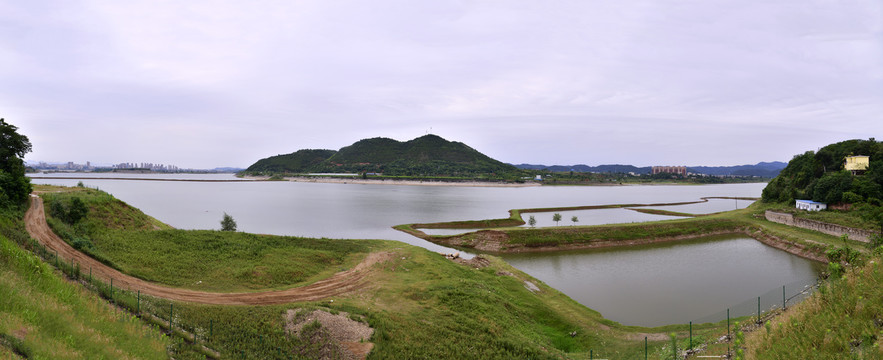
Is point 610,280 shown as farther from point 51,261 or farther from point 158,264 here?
point 51,261

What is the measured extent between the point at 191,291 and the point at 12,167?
20938 mm

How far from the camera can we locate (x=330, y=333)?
43.8 feet

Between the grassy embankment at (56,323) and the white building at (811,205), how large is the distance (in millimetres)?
72165

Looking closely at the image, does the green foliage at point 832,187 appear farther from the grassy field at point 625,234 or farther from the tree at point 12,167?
the tree at point 12,167

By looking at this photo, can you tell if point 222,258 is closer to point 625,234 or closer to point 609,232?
point 609,232

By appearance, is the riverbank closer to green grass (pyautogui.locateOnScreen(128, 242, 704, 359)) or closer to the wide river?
the wide river

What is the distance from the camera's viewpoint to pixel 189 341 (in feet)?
37.3

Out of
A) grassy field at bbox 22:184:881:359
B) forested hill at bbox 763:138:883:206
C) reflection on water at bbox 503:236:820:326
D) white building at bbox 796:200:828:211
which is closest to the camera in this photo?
grassy field at bbox 22:184:881:359

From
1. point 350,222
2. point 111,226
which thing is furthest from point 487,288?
point 350,222

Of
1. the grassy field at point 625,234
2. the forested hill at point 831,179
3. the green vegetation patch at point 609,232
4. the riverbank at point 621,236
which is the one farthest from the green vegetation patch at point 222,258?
the forested hill at point 831,179

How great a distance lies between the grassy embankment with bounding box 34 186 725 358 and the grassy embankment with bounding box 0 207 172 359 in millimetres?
1362

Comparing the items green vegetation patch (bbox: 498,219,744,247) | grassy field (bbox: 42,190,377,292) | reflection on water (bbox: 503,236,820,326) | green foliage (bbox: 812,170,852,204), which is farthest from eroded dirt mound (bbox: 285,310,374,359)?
green foliage (bbox: 812,170,852,204)

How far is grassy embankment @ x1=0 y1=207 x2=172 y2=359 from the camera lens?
22.2ft

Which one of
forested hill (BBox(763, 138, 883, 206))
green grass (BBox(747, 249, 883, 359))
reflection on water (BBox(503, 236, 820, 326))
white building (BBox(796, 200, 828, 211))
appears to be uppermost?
forested hill (BBox(763, 138, 883, 206))
